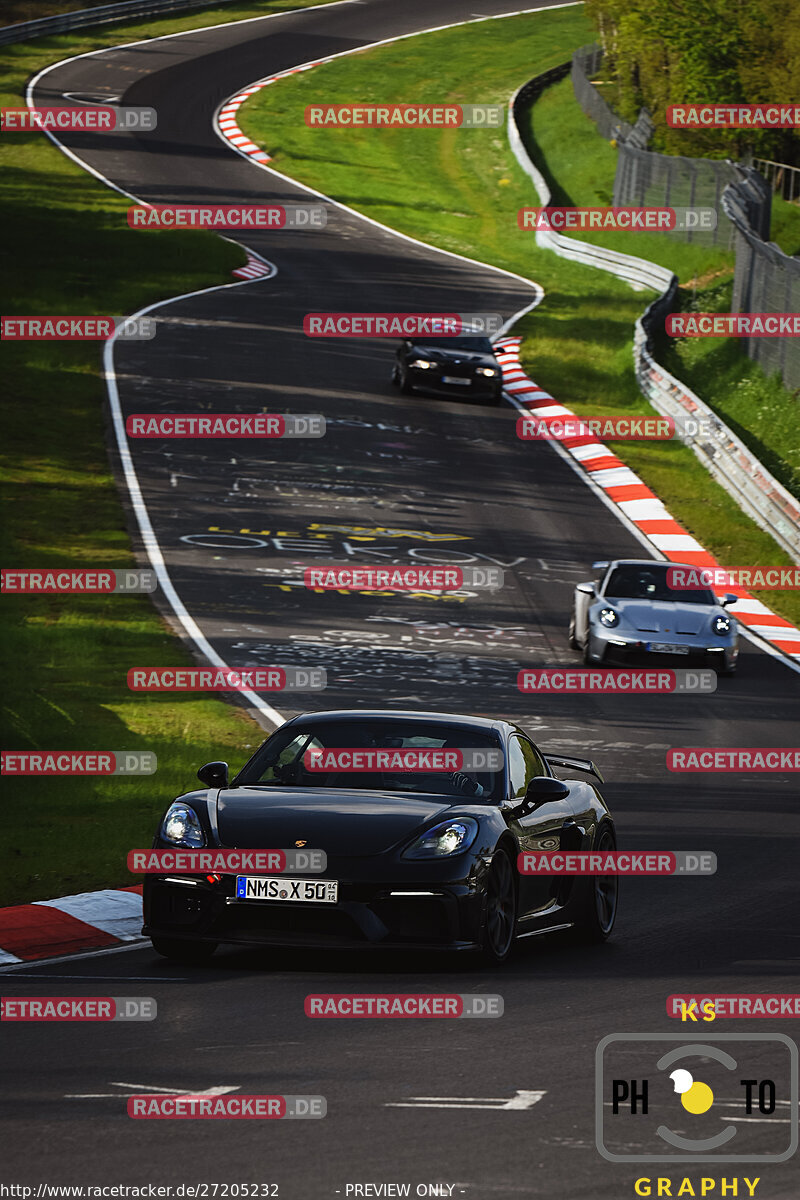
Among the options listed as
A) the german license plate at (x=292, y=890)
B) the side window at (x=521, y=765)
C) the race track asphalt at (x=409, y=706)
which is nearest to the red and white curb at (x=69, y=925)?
the race track asphalt at (x=409, y=706)

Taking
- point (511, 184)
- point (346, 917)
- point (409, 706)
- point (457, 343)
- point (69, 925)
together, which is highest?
point (346, 917)

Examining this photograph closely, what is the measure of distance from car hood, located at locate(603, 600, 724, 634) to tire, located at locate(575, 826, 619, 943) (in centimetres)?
1194

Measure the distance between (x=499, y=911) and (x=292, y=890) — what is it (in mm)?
1166

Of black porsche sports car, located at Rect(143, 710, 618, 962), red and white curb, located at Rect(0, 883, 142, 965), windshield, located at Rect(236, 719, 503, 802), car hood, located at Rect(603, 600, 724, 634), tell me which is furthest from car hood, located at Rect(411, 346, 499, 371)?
windshield, located at Rect(236, 719, 503, 802)

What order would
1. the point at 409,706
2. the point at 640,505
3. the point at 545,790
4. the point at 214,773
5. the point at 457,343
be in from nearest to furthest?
the point at 545,790 < the point at 214,773 < the point at 409,706 < the point at 640,505 < the point at 457,343

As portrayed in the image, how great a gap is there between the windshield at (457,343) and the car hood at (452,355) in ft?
0.23

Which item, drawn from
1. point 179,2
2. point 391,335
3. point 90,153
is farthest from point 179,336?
point 179,2

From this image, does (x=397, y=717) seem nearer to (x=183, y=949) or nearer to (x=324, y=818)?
(x=324, y=818)

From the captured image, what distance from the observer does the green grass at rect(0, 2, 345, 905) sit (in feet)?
45.6

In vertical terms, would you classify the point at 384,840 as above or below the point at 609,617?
above

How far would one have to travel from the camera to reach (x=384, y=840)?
30.1ft

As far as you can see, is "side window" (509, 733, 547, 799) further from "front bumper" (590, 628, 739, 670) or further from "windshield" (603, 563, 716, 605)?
"windshield" (603, 563, 716, 605)

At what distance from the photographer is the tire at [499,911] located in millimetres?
9305

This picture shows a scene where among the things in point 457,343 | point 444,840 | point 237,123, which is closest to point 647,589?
point 444,840
